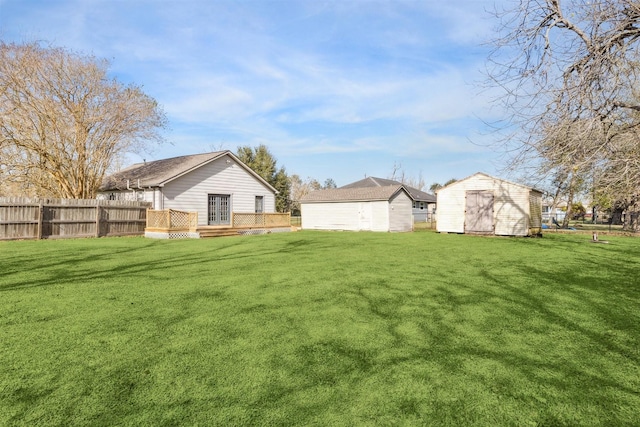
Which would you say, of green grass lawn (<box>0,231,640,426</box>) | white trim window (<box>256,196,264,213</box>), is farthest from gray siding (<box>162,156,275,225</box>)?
green grass lawn (<box>0,231,640,426</box>)

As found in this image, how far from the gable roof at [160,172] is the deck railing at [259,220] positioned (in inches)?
142

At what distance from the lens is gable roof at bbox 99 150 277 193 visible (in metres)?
19.4

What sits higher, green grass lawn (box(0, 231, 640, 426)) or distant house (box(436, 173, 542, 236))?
distant house (box(436, 173, 542, 236))

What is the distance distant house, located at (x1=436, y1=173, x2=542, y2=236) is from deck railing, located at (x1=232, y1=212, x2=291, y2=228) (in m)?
10.3

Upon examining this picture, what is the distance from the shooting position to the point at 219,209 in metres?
21.7

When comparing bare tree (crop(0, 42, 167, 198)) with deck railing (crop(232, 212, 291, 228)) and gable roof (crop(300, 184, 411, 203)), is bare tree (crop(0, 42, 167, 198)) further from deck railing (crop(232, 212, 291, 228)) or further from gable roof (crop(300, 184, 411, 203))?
gable roof (crop(300, 184, 411, 203))

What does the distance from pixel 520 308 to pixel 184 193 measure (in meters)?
18.7

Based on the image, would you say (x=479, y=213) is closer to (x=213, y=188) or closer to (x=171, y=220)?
(x=213, y=188)

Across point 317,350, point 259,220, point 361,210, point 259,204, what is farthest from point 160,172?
point 317,350

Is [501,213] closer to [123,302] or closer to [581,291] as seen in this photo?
[581,291]

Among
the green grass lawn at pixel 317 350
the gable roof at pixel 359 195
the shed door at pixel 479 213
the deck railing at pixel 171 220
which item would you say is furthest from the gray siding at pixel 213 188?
the shed door at pixel 479 213

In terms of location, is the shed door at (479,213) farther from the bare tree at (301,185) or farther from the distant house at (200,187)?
the bare tree at (301,185)

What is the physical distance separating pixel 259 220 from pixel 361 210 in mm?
8874

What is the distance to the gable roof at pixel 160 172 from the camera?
19386 millimetres
